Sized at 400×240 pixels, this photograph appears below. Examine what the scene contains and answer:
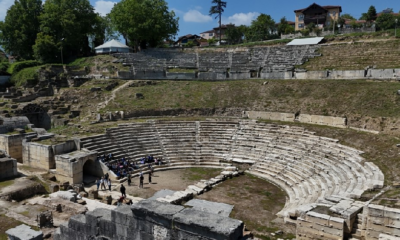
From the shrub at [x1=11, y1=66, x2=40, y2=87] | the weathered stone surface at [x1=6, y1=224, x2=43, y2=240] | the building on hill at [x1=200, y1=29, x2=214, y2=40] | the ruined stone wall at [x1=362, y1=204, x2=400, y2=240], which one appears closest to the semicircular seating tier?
the ruined stone wall at [x1=362, y1=204, x2=400, y2=240]

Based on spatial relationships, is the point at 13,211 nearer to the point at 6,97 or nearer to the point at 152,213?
the point at 152,213

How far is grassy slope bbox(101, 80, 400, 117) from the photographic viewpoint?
899 inches

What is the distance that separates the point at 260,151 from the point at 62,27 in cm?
3486

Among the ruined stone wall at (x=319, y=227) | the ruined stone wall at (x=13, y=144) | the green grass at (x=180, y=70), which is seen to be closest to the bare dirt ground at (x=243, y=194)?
the ruined stone wall at (x=319, y=227)

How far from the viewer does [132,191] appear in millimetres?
17562

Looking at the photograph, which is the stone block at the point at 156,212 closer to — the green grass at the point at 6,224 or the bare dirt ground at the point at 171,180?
the green grass at the point at 6,224

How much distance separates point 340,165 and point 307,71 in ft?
54.2

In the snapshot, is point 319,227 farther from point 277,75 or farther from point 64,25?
point 64,25

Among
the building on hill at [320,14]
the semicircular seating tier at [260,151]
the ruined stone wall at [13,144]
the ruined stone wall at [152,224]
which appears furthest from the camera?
the building on hill at [320,14]

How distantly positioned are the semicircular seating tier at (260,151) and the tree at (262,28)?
37.3m

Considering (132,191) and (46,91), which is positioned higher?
(46,91)

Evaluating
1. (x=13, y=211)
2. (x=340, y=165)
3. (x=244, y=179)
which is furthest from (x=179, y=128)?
(x=13, y=211)

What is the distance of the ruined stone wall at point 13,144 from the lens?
2073cm

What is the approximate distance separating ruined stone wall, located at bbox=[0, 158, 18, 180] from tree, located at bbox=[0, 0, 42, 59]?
3491 centimetres
